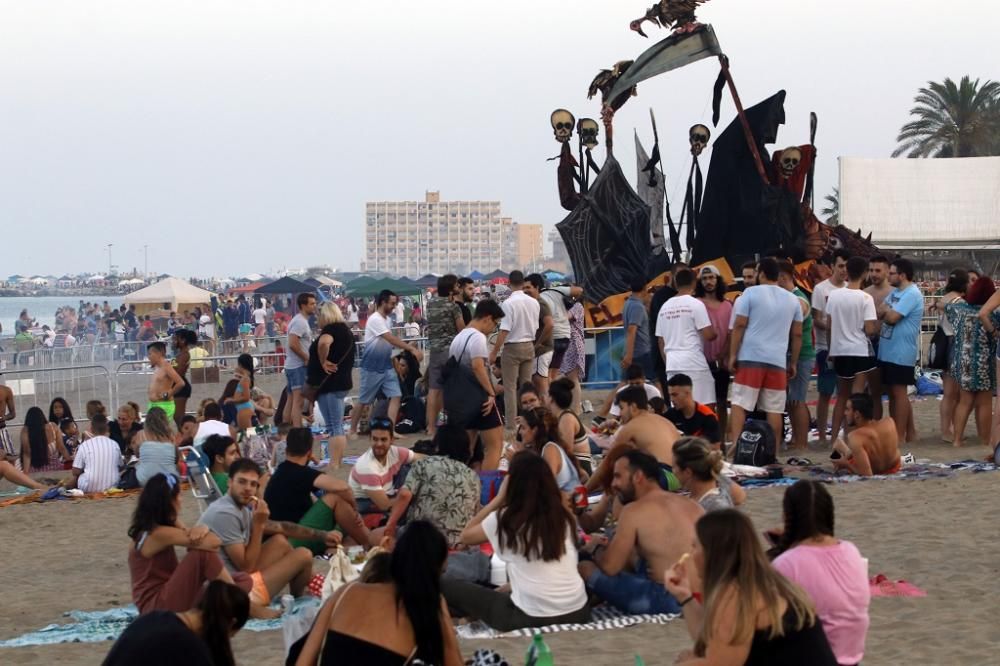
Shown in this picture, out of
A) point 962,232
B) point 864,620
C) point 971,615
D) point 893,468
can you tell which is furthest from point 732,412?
point 962,232

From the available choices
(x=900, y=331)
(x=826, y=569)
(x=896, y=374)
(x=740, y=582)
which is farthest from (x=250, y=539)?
(x=900, y=331)

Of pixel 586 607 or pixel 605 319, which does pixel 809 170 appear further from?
Answer: pixel 586 607

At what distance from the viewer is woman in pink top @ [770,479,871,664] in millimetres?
4590

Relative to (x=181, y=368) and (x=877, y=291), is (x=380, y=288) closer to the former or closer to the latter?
(x=181, y=368)

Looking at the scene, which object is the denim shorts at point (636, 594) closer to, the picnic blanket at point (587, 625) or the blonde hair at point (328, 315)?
the picnic blanket at point (587, 625)

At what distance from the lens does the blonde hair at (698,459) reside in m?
6.46

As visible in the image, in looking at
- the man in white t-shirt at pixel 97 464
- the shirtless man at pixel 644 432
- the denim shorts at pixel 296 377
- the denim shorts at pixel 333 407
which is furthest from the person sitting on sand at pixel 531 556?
the denim shorts at pixel 296 377

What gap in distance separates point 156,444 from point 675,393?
381 centimetres

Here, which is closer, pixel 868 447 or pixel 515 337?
pixel 868 447

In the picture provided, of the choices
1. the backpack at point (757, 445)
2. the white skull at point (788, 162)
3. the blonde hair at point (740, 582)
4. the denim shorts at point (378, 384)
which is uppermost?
the white skull at point (788, 162)

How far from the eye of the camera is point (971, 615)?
632cm

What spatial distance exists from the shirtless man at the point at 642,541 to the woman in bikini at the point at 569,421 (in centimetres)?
219

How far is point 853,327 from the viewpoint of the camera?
11383 millimetres

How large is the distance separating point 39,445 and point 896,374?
8.74 m
